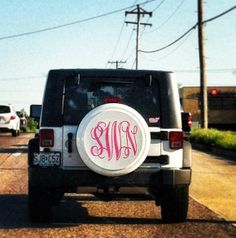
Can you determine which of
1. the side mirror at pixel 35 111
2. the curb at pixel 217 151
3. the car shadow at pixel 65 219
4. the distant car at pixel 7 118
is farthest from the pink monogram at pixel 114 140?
the distant car at pixel 7 118

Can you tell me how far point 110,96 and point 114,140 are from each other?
626mm

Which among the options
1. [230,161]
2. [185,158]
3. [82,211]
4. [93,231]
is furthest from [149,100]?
[230,161]

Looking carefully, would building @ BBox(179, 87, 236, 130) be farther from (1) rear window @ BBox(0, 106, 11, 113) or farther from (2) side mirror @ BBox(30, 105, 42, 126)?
(2) side mirror @ BBox(30, 105, 42, 126)

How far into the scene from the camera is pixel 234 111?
82125 mm

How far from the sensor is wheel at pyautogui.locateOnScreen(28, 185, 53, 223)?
8.01 metres

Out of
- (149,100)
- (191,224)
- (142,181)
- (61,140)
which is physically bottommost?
(191,224)

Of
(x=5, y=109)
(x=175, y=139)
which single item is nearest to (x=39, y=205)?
(x=175, y=139)

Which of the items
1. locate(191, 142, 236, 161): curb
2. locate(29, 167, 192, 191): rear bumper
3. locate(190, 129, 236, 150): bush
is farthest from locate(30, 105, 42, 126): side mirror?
locate(190, 129, 236, 150): bush

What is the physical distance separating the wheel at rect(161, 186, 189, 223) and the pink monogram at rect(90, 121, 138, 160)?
877mm

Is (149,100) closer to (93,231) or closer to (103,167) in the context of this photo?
(103,167)

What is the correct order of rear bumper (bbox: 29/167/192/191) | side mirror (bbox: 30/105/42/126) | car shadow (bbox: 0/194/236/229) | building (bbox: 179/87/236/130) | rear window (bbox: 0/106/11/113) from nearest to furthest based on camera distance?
1. rear bumper (bbox: 29/167/192/191)
2. car shadow (bbox: 0/194/236/229)
3. side mirror (bbox: 30/105/42/126)
4. rear window (bbox: 0/106/11/113)
5. building (bbox: 179/87/236/130)

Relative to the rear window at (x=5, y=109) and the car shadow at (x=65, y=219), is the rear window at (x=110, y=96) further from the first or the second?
the rear window at (x=5, y=109)

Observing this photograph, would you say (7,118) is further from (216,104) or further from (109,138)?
(216,104)

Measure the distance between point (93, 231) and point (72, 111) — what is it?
149 centimetres
